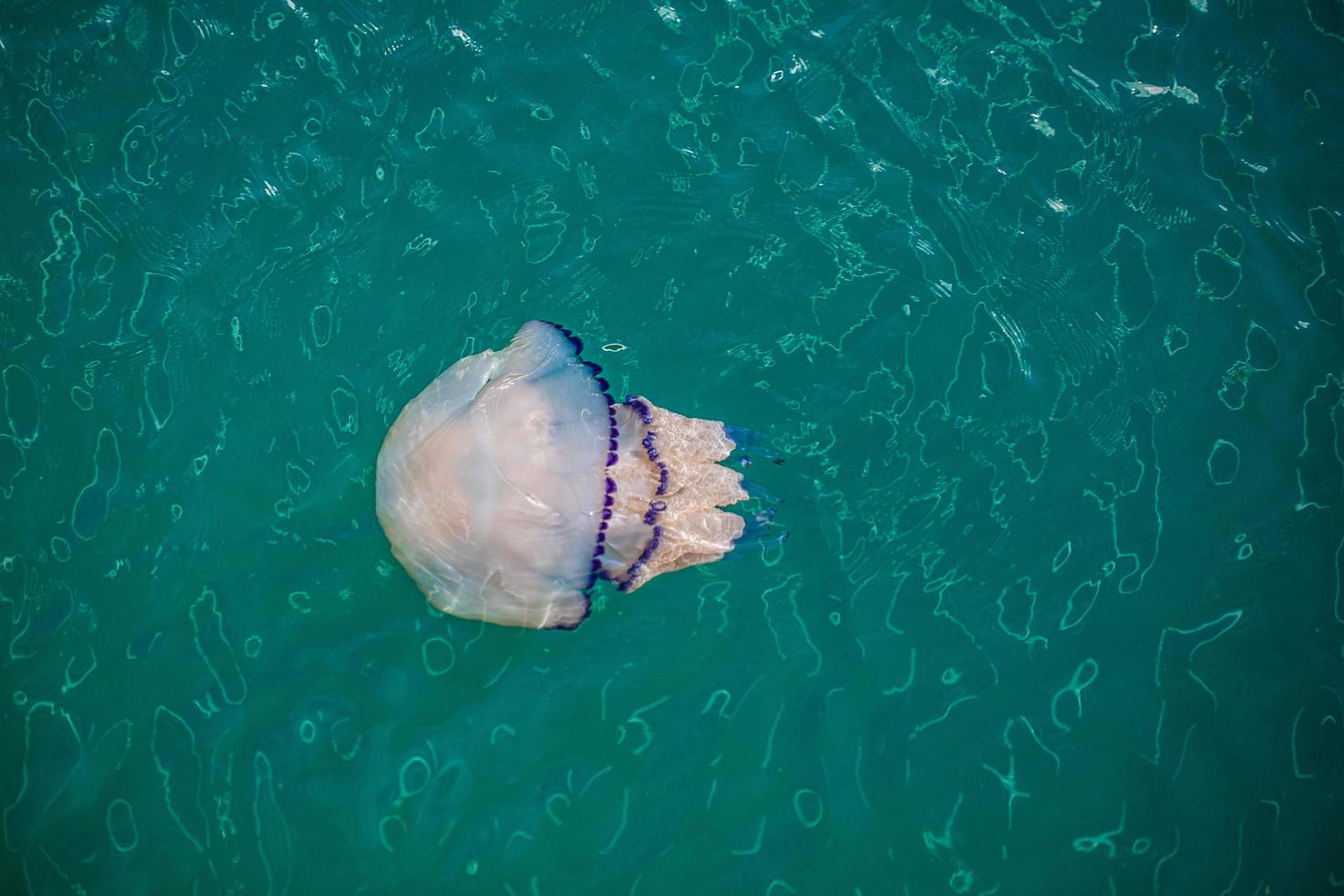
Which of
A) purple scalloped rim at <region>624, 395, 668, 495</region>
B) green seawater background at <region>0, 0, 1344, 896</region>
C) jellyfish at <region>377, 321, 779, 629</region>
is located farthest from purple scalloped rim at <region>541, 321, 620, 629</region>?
green seawater background at <region>0, 0, 1344, 896</region>

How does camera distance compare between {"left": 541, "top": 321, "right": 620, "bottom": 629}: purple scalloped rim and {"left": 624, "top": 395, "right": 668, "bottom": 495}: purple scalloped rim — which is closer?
{"left": 541, "top": 321, "right": 620, "bottom": 629}: purple scalloped rim

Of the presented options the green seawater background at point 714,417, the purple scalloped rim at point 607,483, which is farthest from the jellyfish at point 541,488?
the green seawater background at point 714,417

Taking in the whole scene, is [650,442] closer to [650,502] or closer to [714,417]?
[650,502]

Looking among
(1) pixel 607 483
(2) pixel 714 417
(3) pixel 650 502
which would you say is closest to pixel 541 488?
(1) pixel 607 483

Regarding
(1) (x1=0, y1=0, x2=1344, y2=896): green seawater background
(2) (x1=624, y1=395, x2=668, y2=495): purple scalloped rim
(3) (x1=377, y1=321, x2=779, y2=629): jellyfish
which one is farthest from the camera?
(2) (x1=624, y1=395, x2=668, y2=495): purple scalloped rim

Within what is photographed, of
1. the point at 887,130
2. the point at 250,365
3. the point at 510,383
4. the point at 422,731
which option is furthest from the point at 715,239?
the point at 422,731

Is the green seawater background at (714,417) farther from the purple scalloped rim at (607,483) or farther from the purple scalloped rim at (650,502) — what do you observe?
the purple scalloped rim at (607,483)

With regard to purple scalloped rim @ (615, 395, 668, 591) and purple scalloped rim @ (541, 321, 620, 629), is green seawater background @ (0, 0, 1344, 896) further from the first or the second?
purple scalloped rim @ (541, 321, 620, 629)
